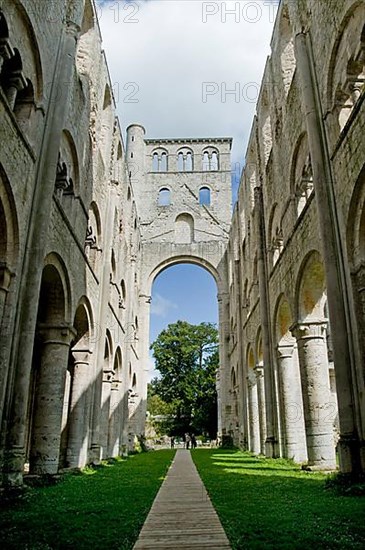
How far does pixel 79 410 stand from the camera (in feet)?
46.5

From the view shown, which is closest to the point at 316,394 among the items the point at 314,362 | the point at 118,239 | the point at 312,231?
the point at 314,362

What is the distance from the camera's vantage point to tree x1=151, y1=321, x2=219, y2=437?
43.8 meters

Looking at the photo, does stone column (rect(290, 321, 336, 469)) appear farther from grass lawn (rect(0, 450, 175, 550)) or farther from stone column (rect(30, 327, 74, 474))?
stone column (rect(30, 327, 74, 474))

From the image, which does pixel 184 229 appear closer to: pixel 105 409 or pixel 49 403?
pixel 105 409

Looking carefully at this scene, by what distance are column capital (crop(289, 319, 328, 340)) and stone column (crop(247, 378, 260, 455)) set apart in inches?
419

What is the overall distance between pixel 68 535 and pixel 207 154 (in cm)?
3885

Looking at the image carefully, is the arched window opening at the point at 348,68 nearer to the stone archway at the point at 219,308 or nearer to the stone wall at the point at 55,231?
the stone wall at the point at 55,231

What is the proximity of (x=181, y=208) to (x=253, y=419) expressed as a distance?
20.1 metres

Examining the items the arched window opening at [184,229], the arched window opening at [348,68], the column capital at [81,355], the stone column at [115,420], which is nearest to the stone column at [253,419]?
the stone column at [115,420]

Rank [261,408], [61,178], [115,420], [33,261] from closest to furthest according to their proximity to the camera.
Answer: [33,261]
[61,178]
[261,408]
[115,420]

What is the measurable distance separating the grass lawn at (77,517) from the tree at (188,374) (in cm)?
3542

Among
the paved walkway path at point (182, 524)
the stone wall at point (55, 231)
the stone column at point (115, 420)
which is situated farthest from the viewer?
the stone column at point (115, 420)

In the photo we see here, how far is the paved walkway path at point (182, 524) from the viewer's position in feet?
14.6

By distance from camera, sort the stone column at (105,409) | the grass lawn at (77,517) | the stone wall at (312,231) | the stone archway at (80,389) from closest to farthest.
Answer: the grass lawn at (77,517) < the stone wall at (312,231) < the stone archway at (80,389) < the stone column at (105,409)
